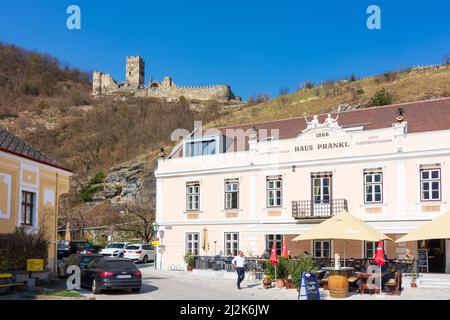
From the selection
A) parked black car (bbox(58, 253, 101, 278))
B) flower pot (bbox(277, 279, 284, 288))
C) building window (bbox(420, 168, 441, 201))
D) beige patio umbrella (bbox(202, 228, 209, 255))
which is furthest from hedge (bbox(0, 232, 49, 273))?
building window (bbox(420, 168, 441, 201))

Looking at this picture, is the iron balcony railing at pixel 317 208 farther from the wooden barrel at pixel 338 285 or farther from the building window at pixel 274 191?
the wooden barrel at pixel 338 285

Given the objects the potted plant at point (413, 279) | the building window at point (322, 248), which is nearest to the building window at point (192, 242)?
the building window at point (322, 248)

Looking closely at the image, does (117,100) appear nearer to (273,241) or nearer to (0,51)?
(0,51)

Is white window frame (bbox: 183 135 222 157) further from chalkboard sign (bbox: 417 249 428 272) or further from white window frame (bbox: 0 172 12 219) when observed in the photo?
white window frame (bbox: 0 172 12 219)

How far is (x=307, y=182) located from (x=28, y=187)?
533 inches

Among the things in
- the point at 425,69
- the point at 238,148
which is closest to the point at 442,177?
the point at 238,148

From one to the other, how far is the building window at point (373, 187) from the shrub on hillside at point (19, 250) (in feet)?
49.3

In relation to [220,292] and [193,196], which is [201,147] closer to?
[193,196]

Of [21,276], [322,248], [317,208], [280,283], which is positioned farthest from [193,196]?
[21,276]

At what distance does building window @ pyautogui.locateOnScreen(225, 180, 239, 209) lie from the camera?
32.9m

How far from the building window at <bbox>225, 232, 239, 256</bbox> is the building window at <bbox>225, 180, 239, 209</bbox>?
1513 mm

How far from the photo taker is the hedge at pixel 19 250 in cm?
2114

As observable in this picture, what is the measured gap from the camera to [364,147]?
29.4 metres

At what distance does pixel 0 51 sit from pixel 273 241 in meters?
123
